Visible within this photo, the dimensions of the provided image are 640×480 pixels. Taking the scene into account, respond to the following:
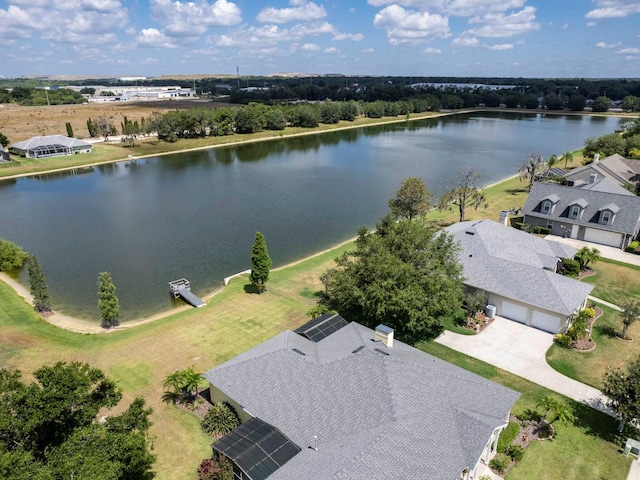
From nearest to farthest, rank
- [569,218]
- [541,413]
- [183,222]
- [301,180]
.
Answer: [541,413] < [569,218] < [183,222] < [301,180]

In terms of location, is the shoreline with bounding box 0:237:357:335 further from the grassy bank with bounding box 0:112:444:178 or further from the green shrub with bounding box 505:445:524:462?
the grassy bank with bounding box 0:112:444:178

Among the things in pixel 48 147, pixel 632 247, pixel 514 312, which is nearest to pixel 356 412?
pixel 514 312

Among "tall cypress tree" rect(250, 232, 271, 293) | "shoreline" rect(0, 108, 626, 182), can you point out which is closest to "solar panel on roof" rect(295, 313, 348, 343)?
"tall cypress tree" rect(250, 232, 271, 293)

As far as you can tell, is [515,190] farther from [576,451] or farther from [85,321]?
[85,321]

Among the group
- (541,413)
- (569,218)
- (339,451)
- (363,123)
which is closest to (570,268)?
(569,218)

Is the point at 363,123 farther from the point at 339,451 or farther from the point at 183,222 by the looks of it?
the point at 339,451
